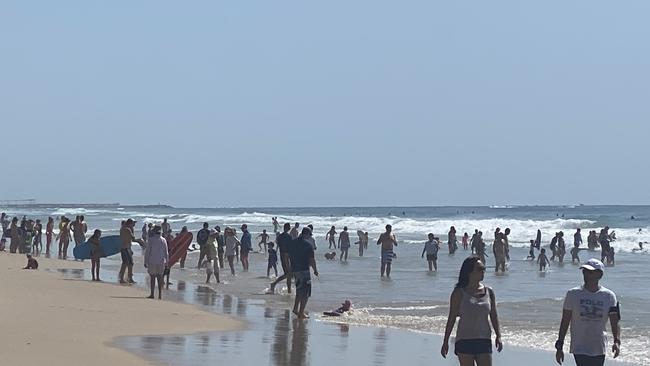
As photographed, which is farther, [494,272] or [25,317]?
[494,272]

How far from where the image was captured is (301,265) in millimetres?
16547

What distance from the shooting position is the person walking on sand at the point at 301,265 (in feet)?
54.2

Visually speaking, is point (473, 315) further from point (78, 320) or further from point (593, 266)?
point (78, 320)

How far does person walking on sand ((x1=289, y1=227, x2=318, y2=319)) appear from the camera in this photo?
16.5 m

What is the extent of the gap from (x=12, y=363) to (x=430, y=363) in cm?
475

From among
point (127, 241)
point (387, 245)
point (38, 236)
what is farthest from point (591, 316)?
point (38, 236)

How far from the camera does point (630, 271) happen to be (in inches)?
1320

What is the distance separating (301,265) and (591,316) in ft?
27.4

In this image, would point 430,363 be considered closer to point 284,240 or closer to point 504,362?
point 504,362

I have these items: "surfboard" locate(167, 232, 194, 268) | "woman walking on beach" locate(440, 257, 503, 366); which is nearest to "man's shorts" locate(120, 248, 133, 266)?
"surfboard" locate(167, 232, 194, 268)

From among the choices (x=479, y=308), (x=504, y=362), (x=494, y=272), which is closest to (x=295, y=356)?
(x=504, y=362)

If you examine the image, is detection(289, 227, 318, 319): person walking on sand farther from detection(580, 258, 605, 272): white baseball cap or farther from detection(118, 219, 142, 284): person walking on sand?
→ detection(580, 258, 605, 272): white baseball cap

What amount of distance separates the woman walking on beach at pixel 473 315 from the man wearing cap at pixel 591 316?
0.67 m

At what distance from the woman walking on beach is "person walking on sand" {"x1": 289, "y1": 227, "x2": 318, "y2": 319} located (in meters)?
7.92
